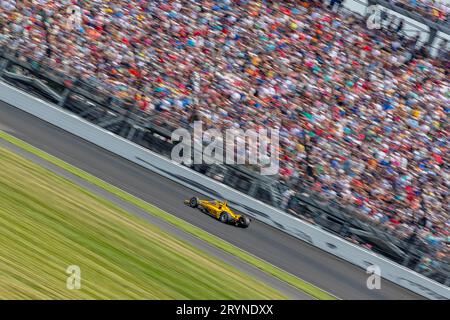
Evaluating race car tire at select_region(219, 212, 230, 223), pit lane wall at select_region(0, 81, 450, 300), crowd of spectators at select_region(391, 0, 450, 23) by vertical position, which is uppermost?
crowd of spectators at select_region(391, 0, 450, 23)

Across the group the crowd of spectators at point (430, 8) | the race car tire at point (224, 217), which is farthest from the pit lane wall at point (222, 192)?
the crowd of spectators at point (430, 8)

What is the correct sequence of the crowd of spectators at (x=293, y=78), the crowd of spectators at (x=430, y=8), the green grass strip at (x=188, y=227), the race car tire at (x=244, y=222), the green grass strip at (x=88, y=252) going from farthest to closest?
the crowd of spectators at (x=430, y=8) < the crowd of spectators at (x=293, y=78) < the race car tire at (x=244, y=222) < the green grass strip at (x=188, y=227) < the green grass strip at (x=88, y=252)

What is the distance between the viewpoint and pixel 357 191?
20.8 metres

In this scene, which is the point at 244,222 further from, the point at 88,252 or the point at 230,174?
the point at 88,252

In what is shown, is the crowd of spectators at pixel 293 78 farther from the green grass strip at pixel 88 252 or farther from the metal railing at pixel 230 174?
the green grass strip at pixel 88 252

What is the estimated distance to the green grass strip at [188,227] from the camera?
1577 centimetres

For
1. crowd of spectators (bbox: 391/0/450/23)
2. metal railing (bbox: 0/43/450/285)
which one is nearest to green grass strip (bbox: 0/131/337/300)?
metal railing (bbox: 0/43/450/285)

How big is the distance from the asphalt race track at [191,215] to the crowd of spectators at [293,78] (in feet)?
5.90

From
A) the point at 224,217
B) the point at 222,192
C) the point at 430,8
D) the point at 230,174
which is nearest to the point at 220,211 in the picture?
the point at 224,217

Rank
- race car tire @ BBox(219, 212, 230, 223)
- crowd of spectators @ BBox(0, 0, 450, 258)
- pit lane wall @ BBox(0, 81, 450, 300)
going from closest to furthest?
race car tire @ BBox(219, 212, 230, 223)
pit lane wall @ BBox(0, 81, 450, 300)
crowd of spectators @ BBox(0, 0, 450, 258)

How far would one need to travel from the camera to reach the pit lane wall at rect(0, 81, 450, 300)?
19.2 meters

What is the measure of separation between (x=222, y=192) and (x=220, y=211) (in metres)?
2.11

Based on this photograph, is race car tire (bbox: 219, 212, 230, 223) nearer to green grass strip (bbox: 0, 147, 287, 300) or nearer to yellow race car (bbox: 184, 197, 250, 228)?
yellow race car (bbox: 184, 197, 250, 228)

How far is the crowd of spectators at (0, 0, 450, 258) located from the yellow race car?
7.70ft
